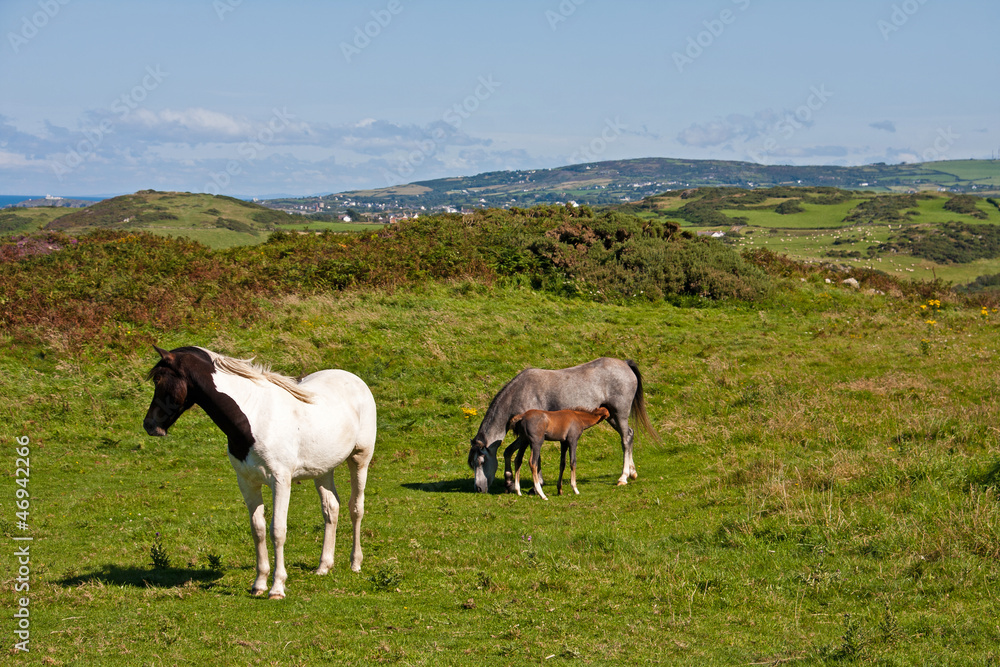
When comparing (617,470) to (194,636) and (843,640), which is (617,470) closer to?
(843,640)

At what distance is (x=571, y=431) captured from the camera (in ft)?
49.7

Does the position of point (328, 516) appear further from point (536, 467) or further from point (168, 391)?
point (536, 467)

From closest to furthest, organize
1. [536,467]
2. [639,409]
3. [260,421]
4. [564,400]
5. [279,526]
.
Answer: [260,421], [279,526], [536,467], [564,400], [639,409]

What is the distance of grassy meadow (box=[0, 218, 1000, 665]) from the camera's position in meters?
7.64

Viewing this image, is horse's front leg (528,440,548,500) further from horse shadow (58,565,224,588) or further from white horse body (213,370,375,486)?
horse shadow (58,565,224,588)

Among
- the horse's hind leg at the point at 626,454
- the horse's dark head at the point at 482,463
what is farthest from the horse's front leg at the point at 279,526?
the horse's hind leg at the point at 626,454

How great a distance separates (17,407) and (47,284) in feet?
26.3

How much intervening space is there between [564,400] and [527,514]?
332 centimetres

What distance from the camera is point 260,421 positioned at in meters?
8.81

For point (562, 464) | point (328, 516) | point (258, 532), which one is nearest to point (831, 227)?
point (562, 464)

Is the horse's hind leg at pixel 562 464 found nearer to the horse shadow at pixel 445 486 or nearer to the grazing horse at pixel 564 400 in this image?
the grazing horse at pixel 564 400

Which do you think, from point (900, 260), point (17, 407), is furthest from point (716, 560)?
point (900, 260)

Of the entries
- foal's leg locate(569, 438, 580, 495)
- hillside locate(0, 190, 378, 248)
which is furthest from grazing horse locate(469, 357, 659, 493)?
hillside locate(0, 190, 378, 248)

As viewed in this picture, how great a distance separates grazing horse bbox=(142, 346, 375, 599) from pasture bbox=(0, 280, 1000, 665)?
100cm
